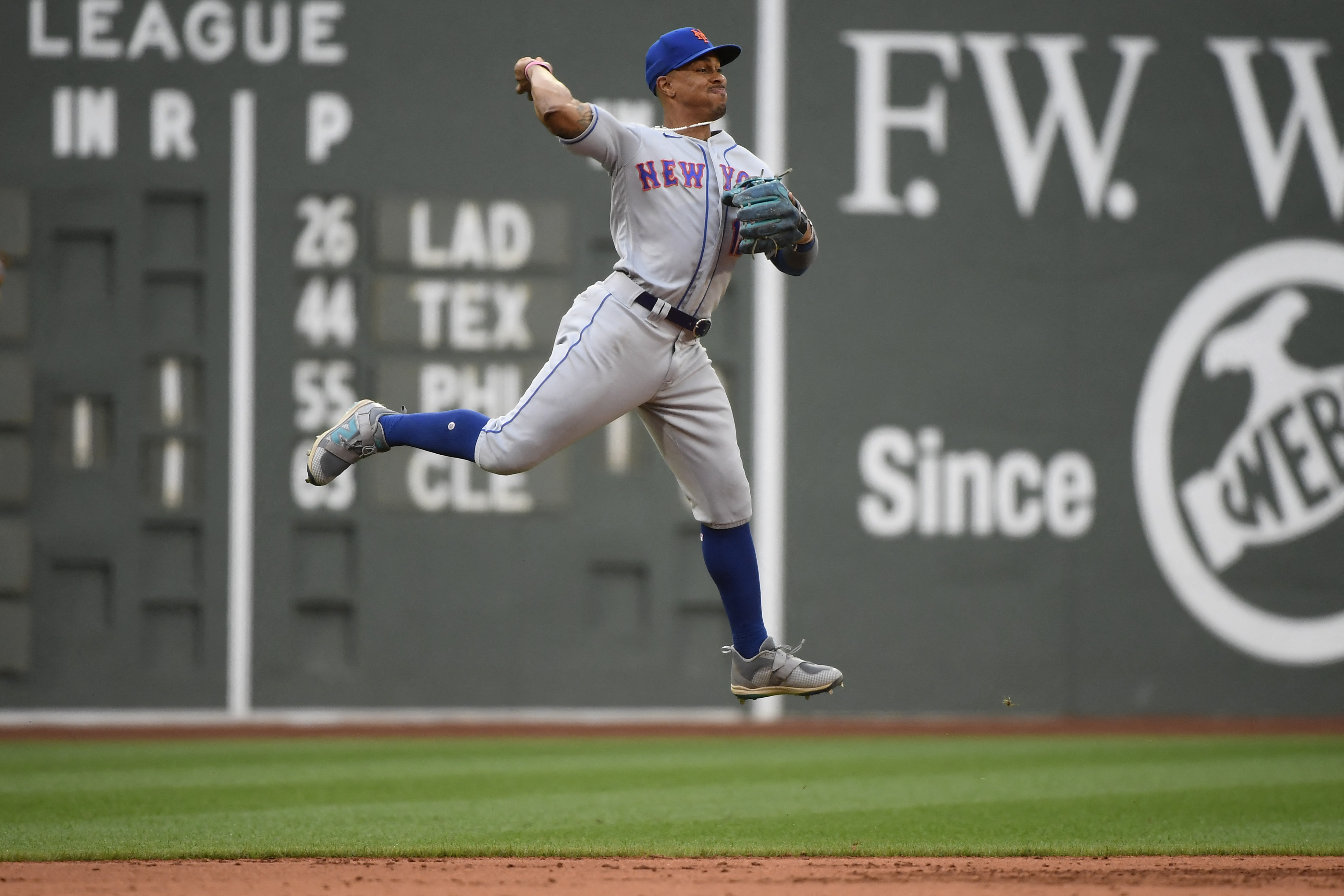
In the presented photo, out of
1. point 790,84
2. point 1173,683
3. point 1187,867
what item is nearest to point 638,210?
point 1187,867

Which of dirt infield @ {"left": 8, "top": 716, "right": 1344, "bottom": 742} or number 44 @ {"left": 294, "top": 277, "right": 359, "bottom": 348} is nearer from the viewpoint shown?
number 44 @ {"left": 294, "top": 277, "right": 359, "bottom": 348}

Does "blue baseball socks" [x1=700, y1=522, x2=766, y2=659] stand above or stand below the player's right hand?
below

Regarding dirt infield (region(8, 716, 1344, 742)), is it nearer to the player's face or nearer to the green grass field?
the green grass field

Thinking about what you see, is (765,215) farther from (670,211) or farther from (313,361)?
(313,361)

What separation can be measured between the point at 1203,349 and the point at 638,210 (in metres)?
4.95

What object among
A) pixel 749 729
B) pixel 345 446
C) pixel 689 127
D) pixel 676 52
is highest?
pixel 676 52

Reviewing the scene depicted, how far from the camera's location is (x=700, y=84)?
13.8 ft

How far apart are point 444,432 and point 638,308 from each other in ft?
2.01

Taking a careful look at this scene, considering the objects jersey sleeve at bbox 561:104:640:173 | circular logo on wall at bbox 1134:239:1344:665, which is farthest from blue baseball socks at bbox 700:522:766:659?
circular logo on wall at bbox 1134:239:1344:665

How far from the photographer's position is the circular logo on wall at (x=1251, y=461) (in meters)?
8.20

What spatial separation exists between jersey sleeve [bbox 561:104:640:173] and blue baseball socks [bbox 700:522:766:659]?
3.44 ft

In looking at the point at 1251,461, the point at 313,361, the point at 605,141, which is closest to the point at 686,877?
the point at 605,141

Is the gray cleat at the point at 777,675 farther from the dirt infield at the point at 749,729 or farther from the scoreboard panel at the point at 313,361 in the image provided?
the dirt infield at the point at 749,729

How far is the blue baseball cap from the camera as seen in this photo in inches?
163
